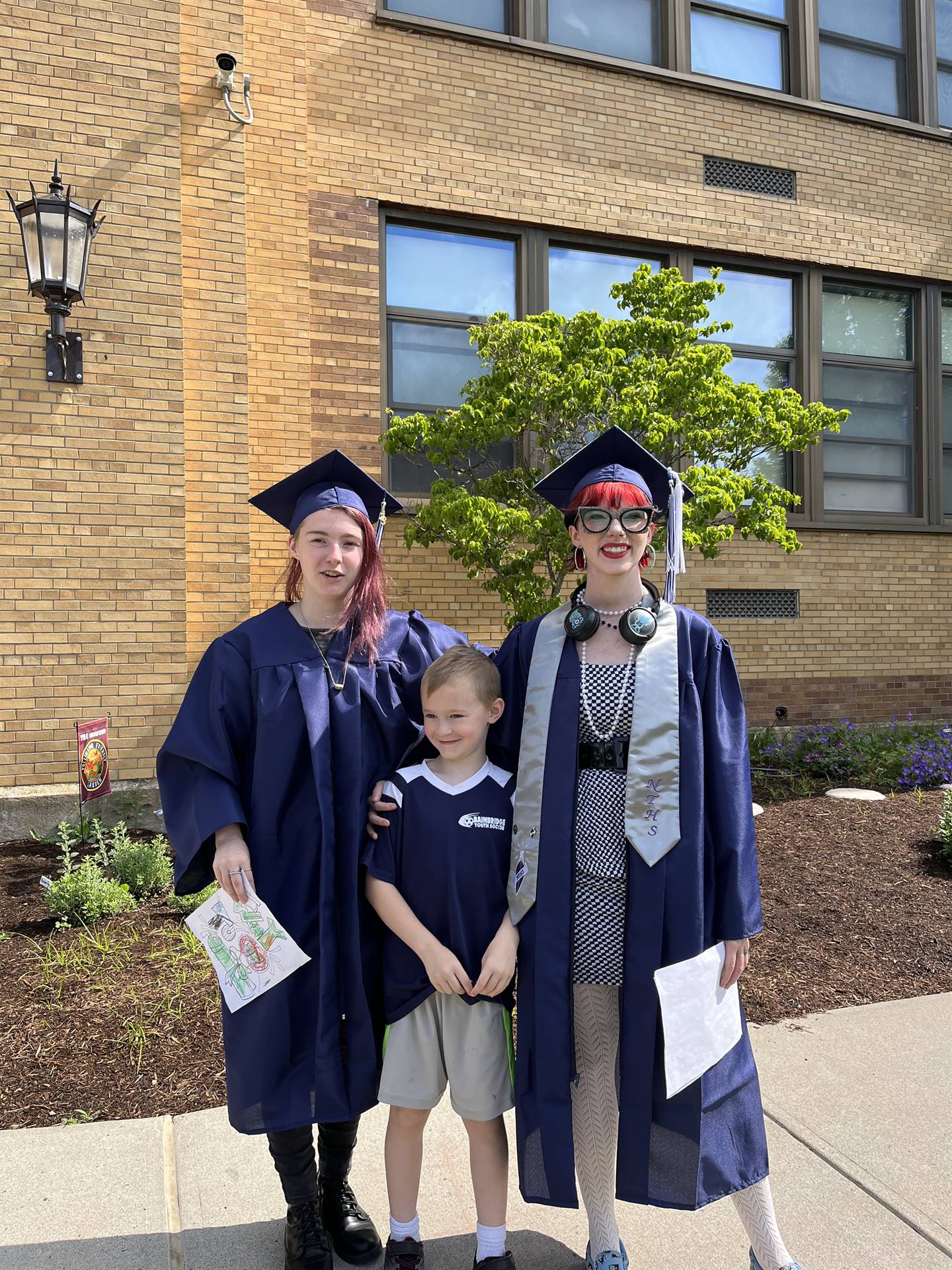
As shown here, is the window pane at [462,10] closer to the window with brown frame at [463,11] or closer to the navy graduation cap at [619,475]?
the window with brown frame at [463,11]

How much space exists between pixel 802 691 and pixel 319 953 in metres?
8.40

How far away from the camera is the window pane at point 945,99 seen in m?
10.8

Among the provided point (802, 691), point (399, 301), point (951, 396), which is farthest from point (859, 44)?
point (802, 691)

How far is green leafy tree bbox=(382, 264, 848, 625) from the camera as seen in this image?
6805 mm

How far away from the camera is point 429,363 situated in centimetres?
852

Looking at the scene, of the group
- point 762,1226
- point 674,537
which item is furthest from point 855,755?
point 762,1226

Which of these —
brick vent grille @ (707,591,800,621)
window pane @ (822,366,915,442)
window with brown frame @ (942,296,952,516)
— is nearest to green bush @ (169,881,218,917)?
brick vent grille @ (707,591,800,621)

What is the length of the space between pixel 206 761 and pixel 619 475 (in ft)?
4.05

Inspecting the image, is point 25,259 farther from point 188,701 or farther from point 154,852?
point 188,701

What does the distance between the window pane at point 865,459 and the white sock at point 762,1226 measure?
8921 millimetres

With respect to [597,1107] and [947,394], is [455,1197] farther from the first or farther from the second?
[947,394]

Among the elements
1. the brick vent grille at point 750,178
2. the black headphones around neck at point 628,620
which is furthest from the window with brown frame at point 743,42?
the black headphones around neck at point 628,620

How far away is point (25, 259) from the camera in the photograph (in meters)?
6.18

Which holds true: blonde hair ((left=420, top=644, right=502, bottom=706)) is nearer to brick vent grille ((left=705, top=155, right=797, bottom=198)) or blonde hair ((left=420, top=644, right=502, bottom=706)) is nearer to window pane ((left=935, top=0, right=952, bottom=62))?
brick vent grille ((left=705, top=155, right=797, bottom=198))
